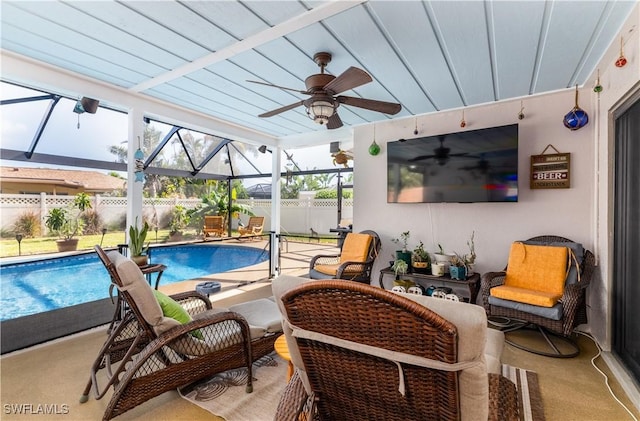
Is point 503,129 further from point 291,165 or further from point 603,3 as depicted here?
point 291,165

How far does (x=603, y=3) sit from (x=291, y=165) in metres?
7.10

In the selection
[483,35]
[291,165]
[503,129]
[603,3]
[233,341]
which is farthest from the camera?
[291,165]

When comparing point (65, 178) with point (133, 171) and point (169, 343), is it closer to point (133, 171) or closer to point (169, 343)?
point (133, 171)

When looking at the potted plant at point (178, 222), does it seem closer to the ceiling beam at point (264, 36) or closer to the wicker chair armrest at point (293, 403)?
the ceiling beam at point (264, 36)

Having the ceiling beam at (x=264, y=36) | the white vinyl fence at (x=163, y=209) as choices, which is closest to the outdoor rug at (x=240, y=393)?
the ceiling beam at (x=264, y=36)

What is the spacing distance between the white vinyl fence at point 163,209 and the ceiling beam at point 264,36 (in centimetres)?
317

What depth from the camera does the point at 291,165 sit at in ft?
27.6

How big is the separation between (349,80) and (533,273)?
2679mm

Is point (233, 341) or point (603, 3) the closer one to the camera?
point (603, 3)

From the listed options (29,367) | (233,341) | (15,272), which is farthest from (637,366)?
(15,272)

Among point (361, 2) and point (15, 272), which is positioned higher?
point (361, 2)

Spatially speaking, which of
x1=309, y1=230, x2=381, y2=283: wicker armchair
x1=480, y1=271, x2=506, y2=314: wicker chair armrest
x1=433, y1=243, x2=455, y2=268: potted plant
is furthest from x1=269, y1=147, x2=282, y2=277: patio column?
x1=480, y1=271, x2=506, y2=314: wicker chair armrest

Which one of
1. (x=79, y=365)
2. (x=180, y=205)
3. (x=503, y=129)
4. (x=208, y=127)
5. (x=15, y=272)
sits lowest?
(x=79, y=365)

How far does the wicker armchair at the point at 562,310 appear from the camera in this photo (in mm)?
2410
